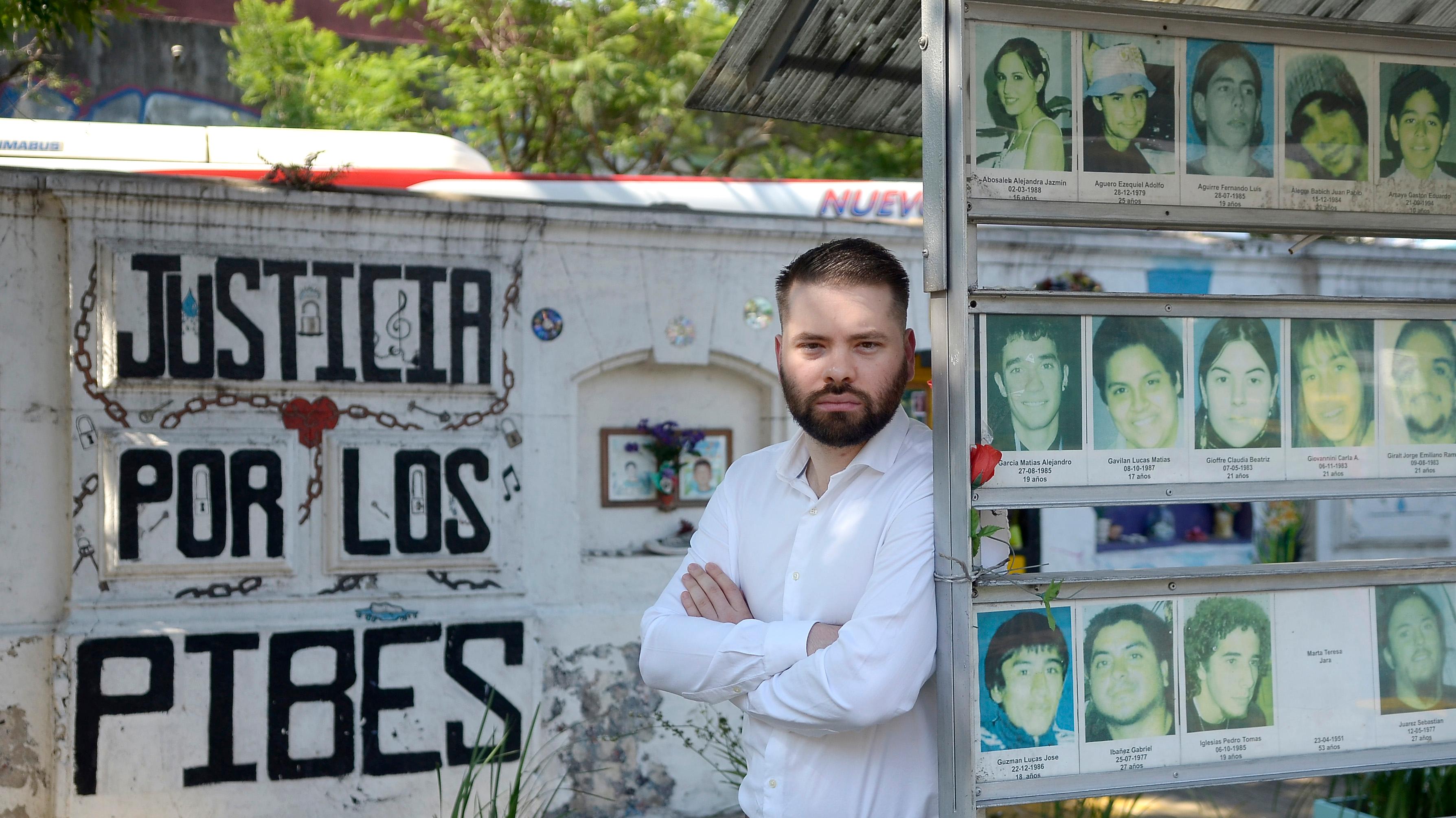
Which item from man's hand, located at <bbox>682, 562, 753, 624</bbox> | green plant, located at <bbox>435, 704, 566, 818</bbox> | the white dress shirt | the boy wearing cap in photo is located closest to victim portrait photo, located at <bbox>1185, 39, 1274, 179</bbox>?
the boy wearing cap in photo

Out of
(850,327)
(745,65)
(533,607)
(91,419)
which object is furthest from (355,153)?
(850,327)

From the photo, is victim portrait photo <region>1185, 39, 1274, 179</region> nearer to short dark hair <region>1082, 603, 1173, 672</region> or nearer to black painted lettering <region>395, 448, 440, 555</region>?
short dark hair <region>1082, 603, 1173, 672</region>

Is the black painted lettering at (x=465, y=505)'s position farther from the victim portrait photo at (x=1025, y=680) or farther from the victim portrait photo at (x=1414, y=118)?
the victim portrait photo at (x=1414, y=118)

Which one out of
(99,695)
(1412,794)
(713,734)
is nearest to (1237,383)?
(1412,794)

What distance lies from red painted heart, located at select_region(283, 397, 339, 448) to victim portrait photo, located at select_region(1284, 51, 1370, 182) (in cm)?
534

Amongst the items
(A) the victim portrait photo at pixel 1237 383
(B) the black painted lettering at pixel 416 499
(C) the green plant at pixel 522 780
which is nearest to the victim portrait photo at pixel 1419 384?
(A) the victim portrait photo at pixel 1237 383

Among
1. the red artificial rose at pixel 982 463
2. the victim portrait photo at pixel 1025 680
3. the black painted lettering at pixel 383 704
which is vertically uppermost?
the red artificial rose at pixel 982 463

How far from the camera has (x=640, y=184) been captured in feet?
26.9

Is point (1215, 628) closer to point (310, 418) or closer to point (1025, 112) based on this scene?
point (1025, 112)

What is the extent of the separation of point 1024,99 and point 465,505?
4.98 meters

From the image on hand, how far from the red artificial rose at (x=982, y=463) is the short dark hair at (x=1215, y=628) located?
55 centimetres

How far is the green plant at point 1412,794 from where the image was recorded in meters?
3.70

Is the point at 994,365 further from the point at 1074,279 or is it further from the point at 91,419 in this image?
the point at 1074,279

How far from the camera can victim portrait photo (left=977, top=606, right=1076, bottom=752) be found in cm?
212
